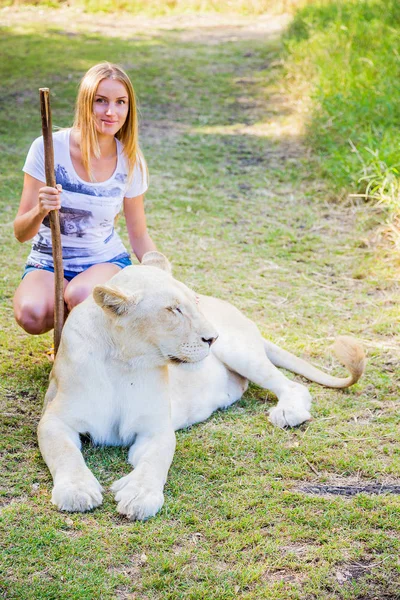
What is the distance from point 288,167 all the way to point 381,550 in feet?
15.6

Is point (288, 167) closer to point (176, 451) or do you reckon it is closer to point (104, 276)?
point (104, 276)

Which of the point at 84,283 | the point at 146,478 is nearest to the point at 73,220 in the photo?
the point at 84,283

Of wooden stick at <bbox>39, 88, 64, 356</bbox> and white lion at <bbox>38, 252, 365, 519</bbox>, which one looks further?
wooden stick at <bbox>39, 88, 64, 356</bbox>

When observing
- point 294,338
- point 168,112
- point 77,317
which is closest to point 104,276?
point 77,317

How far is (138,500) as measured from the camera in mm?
2543

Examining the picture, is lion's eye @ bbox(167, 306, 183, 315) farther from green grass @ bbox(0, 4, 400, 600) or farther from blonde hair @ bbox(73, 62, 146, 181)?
blonde hair @ bbox(73, 62, 146, 181)

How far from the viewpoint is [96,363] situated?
277 cm

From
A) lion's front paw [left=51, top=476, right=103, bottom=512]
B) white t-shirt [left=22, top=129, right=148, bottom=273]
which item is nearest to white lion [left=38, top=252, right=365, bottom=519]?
lion's front paw [left=51, top=476, right=103, bottom=512]

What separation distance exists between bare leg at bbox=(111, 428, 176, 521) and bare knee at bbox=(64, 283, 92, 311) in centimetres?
79

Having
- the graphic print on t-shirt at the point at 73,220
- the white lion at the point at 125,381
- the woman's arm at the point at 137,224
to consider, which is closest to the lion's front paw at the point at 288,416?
the white lion at the point at 125,381

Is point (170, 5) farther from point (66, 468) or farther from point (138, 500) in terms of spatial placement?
point (138, 500)

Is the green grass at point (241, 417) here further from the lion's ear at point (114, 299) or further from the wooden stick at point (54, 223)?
the lion's ear at point (114, 299)

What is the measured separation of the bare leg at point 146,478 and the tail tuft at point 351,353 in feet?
2.76

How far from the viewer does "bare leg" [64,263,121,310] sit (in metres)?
3.40
